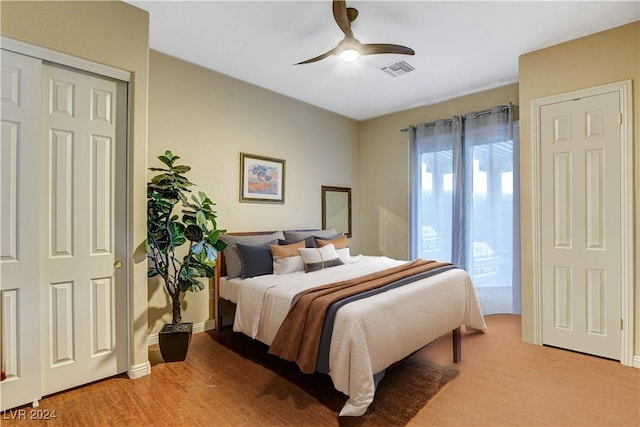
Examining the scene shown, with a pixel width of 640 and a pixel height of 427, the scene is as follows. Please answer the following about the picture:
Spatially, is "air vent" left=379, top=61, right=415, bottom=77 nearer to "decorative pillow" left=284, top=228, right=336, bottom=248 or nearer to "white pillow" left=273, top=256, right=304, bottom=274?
"decorative pillow" left=284, top=228, right=336, bottom=248

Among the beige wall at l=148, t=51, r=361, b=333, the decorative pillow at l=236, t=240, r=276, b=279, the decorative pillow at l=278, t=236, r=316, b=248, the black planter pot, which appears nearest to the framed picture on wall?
the beige wall at l=148, t=51, r=361, b=333

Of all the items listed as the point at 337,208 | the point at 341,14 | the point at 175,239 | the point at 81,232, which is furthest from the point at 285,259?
the point at 341,14

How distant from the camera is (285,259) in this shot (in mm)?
3416

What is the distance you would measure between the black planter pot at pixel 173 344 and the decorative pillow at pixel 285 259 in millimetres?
1021

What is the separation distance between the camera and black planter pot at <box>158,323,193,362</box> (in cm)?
276

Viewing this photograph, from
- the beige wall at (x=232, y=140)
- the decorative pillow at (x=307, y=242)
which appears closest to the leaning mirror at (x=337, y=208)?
the beige wall at (x=232, y=140)

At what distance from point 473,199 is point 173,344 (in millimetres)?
3790

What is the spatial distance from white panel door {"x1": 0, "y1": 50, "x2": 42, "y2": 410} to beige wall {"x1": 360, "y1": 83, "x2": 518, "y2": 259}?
426cm

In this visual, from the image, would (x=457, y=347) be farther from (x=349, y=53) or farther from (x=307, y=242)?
(x=349, y=53)

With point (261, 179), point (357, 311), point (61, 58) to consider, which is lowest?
point (357, 311)

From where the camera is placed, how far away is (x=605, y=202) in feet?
9.23

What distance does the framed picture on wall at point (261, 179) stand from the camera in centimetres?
397

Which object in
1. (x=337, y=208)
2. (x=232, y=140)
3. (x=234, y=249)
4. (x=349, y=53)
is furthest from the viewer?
Answer: (x=337, y=208)

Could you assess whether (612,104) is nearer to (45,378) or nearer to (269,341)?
(269,341)
